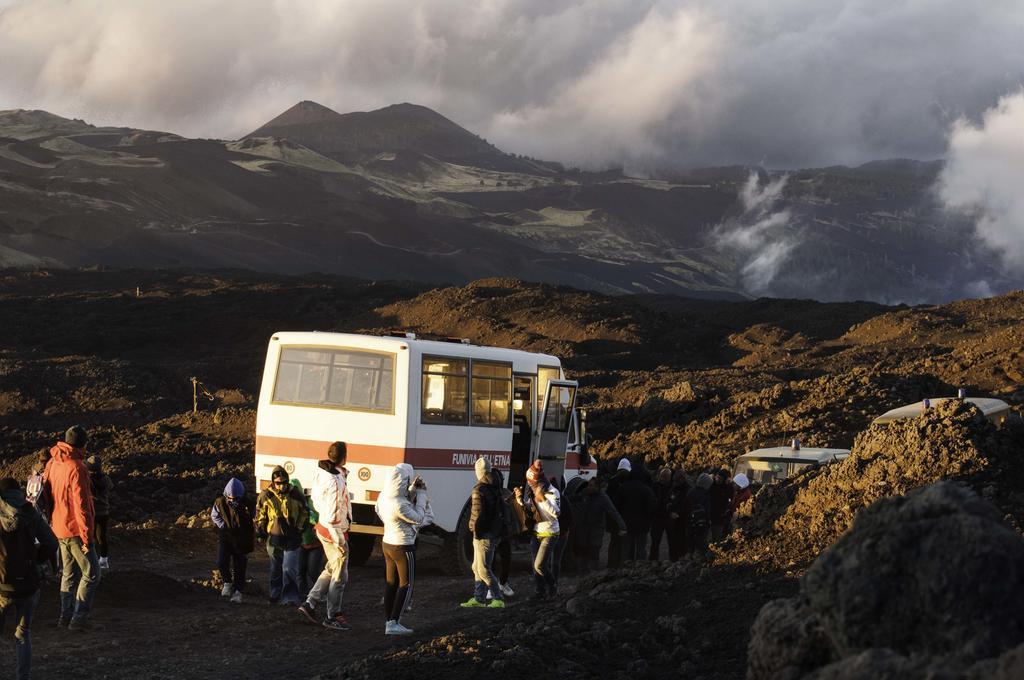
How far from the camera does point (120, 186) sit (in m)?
142

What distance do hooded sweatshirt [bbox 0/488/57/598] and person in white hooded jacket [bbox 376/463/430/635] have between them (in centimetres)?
338

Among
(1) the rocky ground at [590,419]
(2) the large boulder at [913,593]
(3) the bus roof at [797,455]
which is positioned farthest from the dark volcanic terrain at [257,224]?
(2) the large boulder at [913,593]

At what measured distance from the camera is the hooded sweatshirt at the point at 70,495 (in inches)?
452

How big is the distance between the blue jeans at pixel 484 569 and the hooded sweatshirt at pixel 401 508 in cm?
193

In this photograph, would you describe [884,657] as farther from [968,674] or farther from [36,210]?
[36,210]

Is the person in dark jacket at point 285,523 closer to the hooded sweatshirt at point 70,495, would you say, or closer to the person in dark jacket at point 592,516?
the hooded sweatshirt at point 70,495

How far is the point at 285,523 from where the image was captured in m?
13.6

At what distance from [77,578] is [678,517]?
29.9ft

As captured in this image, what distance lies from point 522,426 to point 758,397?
15.4m

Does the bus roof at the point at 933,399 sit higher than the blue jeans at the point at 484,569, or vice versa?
the bus roof at the point at 933,399

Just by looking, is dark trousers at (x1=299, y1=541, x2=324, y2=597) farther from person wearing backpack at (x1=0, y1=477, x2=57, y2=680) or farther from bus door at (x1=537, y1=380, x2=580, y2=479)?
bus door at (x1=537, y1=380, x2=580, y2=479)

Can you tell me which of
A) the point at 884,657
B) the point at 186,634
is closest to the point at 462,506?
the point at 186,634

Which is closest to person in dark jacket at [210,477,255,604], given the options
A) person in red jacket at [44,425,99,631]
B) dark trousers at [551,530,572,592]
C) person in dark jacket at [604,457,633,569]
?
person in red jacket at [44,425,99,631]

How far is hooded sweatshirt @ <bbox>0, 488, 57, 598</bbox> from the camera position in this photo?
930 centimetres
